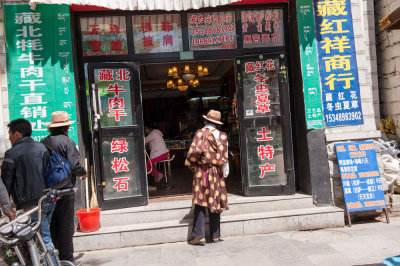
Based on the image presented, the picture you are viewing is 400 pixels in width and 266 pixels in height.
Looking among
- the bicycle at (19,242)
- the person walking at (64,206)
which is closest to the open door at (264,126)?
the person walking at (64,206)

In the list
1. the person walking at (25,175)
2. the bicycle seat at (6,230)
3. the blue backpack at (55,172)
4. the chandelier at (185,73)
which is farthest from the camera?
the chandelier at (185,73)

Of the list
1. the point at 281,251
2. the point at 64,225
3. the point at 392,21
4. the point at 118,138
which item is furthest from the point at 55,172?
the point at 392,21

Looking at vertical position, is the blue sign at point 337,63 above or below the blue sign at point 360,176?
above

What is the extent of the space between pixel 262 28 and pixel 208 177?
9.92 ft

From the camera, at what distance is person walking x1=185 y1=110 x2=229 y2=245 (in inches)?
219

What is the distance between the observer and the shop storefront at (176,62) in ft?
21.2

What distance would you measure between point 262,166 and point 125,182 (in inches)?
96.2

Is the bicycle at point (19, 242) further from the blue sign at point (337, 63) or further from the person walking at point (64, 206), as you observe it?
the blue sign at point (337, 63)

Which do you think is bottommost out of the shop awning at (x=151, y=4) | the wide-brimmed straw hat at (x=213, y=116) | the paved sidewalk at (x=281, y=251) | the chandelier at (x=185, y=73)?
the paved sidewalk at (x=281, y=251)

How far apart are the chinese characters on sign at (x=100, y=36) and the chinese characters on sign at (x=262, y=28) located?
2.25 metres

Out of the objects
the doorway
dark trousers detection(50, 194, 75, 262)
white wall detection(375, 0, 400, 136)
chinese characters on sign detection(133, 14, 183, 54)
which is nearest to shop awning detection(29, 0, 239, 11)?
chinese characters on sign detection(133, 14, 183, 54)

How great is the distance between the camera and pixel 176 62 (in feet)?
22.2

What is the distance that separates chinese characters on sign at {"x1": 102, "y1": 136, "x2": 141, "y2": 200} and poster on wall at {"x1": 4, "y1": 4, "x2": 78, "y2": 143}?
25.6 inches

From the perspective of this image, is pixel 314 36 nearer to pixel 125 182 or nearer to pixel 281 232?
pixel 281 232
